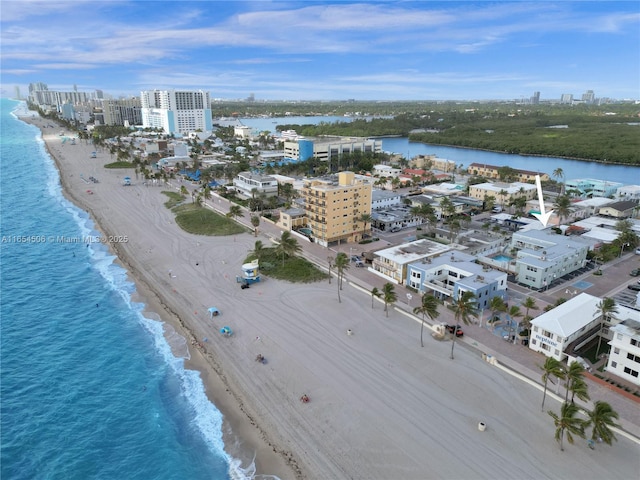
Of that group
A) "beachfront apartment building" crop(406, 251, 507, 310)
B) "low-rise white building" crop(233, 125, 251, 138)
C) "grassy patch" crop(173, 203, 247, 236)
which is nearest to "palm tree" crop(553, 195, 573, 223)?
"beachfront apartment building" crop(406, 251, 507, 310)

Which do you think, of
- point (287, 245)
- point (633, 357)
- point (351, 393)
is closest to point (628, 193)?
point (633, 357)

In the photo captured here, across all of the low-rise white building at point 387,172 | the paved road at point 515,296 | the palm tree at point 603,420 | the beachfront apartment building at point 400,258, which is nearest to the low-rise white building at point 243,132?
the low-rise white building at point 387,172

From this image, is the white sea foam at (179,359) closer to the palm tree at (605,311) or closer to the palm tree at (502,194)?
the palm tree at (605,311)

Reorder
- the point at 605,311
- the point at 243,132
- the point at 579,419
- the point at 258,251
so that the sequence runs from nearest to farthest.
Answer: the point at 579,419
the point at 605,311
the point at 258,251
the point at 243,132

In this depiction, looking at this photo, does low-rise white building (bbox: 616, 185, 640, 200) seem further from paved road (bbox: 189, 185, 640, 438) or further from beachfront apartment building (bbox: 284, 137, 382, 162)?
beachfront apartment building (bbox: 284, 137, 382, 162)

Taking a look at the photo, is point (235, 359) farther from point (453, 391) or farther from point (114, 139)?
point (114, 139)

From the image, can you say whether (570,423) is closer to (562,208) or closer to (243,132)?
(562,208)
